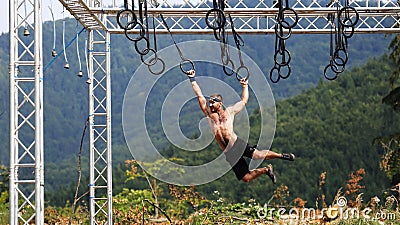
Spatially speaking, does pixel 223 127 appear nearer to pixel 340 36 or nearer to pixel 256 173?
pixel 256 173

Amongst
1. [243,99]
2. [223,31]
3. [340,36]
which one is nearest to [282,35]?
[223,31]

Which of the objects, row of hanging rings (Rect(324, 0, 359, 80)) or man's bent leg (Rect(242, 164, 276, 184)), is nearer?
row of hanging rings (Rect(324, 0, 359, 80))

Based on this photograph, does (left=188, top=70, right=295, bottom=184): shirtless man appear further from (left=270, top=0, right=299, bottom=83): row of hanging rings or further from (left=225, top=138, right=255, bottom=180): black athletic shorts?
(left=270, top=0, right=299, bottom=83): row of hanging rings

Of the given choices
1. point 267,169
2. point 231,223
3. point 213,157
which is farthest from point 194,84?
point 213,157

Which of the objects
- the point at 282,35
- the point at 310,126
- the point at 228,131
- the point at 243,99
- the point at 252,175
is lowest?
the point at 252,175

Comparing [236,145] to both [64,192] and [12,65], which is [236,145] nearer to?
[12,65]

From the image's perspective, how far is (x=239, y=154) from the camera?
11.6 meters

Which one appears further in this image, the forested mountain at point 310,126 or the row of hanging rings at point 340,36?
the forested mountain at point 310,126

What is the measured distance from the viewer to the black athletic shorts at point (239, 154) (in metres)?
11.5

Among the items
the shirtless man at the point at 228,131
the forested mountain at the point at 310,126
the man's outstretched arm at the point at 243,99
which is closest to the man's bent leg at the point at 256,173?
the shirtless man at the point at 228,131

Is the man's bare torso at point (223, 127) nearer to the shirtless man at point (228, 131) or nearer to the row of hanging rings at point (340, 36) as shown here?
the shirtless man at point (228, 131)

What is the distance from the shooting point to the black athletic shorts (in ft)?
37.7

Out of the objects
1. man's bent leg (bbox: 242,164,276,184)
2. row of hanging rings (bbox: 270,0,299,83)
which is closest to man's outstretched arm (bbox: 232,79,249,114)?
row of hanging rings (bbox: 270,0,299,83)

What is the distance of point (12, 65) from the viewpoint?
9141 mm
